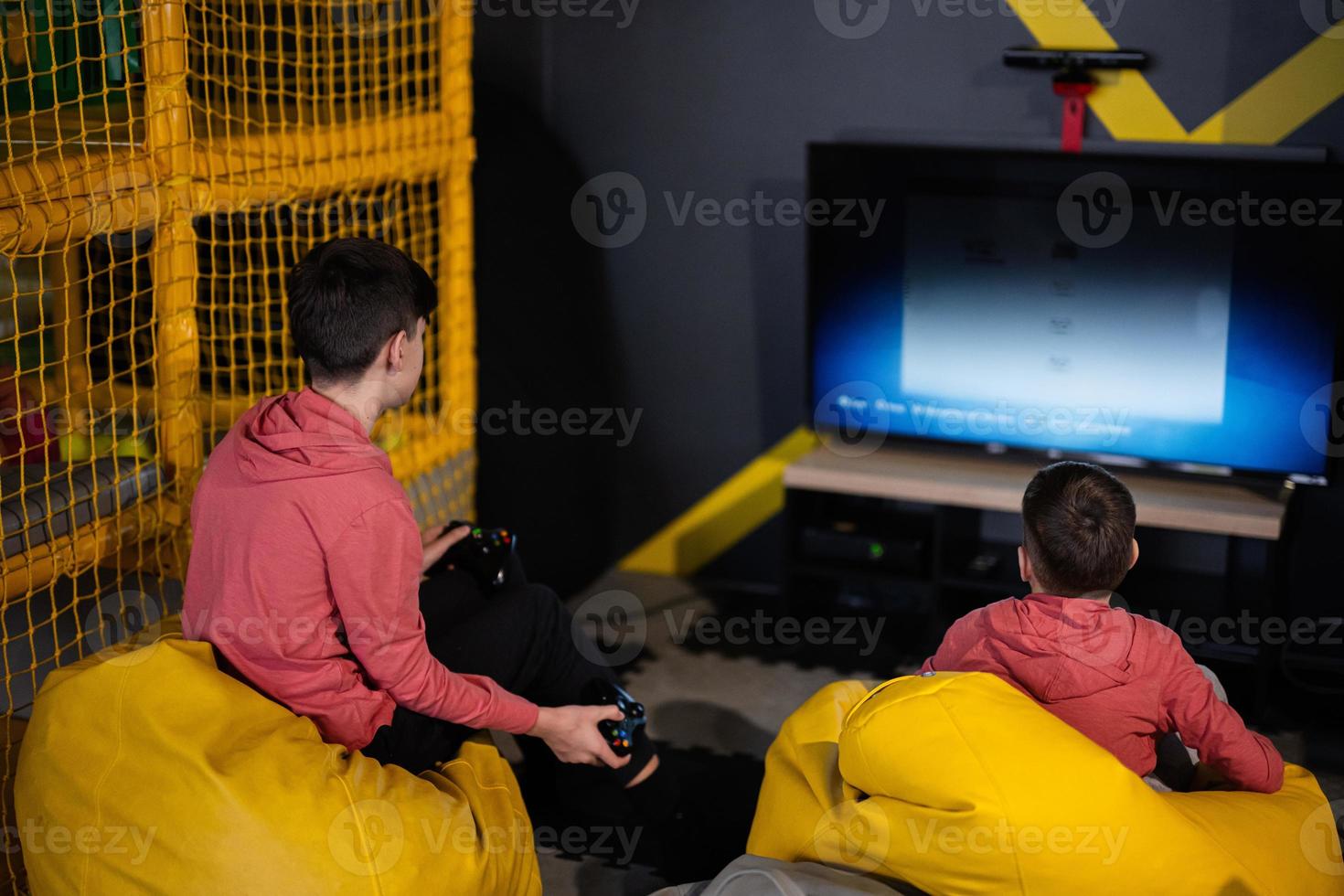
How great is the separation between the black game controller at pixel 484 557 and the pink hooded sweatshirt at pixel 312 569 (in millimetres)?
459

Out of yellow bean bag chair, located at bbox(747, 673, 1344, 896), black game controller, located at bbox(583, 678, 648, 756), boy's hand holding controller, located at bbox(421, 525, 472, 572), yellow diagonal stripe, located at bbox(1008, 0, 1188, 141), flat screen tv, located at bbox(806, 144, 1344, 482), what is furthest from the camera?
yellow diagonal stripe, located at bbox(1008, 0, 1188, 141)

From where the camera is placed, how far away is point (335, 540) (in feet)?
6.52

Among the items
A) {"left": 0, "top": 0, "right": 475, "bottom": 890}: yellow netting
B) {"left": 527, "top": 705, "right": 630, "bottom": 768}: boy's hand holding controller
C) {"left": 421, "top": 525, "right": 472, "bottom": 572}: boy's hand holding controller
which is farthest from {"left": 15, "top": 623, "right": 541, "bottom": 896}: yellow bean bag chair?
{"left": 421, "top": 525, "right": 472, "bottom": 572}: boy's hand holding controller

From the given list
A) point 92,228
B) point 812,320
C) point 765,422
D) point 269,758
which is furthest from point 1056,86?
point 269,758

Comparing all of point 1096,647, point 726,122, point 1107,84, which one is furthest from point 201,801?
point 1107,84

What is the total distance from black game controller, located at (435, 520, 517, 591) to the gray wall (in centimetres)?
138

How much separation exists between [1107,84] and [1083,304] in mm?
544

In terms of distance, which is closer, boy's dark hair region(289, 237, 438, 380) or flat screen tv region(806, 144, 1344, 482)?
boy's dark hair region(289, 237, 438, 380)

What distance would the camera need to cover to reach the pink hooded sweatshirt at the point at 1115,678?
2.02 meters

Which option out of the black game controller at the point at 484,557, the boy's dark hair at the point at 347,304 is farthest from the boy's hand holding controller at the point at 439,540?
the boy's dark hair at the point at 347,304

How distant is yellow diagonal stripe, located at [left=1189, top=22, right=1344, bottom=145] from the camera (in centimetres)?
312

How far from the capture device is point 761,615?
3760 millimetres

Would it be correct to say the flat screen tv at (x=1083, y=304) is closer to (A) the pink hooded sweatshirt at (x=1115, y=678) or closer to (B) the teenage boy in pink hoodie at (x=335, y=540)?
(A) the pink hooded sweatshirt at (x=1115, y=678)

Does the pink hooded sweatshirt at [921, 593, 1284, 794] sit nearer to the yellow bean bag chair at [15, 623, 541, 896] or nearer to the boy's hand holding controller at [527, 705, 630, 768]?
the boy's hand holding controller at [527, 705, 630, 768]
